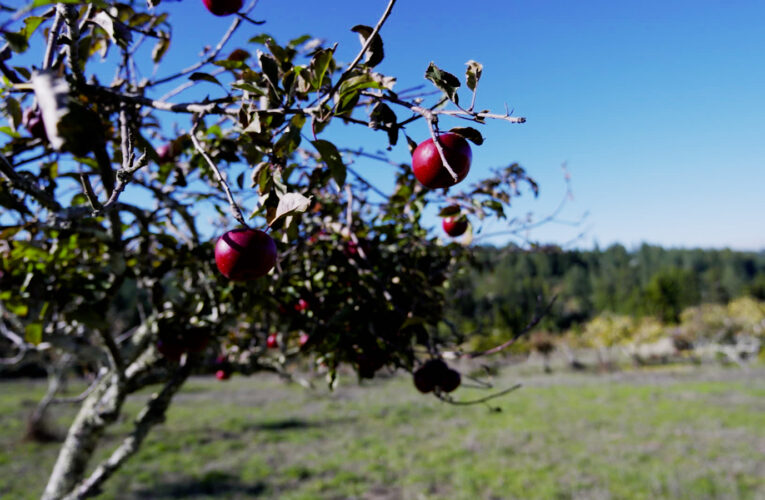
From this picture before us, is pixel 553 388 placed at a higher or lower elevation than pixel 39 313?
lower

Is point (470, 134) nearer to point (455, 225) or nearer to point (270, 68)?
point (270, 68)

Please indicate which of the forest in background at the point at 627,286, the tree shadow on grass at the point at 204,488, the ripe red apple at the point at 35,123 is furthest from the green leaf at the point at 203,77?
the forest in background at the point at 627,286

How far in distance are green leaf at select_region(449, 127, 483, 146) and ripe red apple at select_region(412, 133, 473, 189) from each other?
0.7 inches

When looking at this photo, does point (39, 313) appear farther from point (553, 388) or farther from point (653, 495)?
point (553, 388)

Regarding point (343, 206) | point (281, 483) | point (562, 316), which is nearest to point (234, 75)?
point (343, 206)

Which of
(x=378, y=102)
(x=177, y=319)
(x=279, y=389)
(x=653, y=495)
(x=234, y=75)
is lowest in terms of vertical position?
(x=279, y=389)

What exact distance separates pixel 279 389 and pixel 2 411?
1329 cm

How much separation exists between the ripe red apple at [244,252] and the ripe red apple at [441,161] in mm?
390

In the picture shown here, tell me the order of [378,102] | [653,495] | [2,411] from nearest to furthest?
[378,102] < [653,495] < [2,411]

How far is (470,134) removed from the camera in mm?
1008

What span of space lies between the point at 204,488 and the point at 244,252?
1068 centimetres

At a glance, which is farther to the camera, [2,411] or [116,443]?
[2,411]

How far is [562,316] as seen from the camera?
Answer: 220 feet

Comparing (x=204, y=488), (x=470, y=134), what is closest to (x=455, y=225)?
(x=470, y=134)
